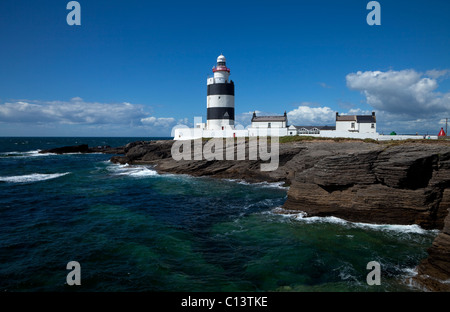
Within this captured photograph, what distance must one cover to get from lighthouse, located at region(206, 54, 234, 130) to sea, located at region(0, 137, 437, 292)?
28.5 meters

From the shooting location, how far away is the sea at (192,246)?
11836 millimetres

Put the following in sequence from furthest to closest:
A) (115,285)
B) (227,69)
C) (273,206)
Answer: (227,69) → (273,206) → (115,285)

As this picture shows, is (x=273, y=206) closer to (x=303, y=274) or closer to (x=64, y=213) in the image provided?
(x=303, y=274)

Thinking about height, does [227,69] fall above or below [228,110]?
above

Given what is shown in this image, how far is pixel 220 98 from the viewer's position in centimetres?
5294

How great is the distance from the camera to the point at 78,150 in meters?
81.8

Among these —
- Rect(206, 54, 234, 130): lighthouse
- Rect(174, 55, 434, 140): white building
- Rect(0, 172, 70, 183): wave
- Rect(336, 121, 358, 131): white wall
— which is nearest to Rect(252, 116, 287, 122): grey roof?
Rect(174, 55, 434, 140): white building

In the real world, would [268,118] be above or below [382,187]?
above

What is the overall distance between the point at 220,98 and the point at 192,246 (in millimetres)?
40492

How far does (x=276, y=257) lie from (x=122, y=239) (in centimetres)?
892

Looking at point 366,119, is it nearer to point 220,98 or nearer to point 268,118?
point 268,118

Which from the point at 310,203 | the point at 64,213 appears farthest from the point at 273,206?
the point at 64,213

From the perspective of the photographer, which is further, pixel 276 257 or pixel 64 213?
pixel 64 213

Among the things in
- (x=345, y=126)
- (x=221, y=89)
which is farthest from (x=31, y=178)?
(x=345, y=126)
